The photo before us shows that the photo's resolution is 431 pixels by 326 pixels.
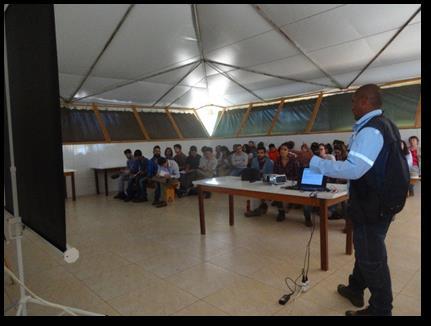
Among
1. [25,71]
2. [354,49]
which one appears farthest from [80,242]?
[354,49]

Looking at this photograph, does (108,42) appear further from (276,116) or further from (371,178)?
(276,116)

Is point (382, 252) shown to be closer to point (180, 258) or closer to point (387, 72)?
point (180, 258)

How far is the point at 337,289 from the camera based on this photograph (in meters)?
2.41

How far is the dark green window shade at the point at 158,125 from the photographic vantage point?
9.16 metres

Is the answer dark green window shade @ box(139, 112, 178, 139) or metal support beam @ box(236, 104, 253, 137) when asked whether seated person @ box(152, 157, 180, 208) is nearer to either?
dark green window shade @ box(139, 112, 178, 139)

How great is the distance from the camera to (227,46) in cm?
540

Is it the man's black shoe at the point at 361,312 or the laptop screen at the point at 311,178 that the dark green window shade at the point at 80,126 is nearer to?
the laptop screen at the point at 311,178

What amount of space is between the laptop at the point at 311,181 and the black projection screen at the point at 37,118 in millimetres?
2400

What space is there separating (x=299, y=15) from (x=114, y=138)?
6.03 m

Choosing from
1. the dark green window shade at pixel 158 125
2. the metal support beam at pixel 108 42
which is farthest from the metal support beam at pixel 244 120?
the metal support beam at pixel 108 42

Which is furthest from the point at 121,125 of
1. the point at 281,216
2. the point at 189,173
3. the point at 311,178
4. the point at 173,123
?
the point at 311,178

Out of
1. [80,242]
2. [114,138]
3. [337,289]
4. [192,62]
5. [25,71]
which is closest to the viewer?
[25,71]

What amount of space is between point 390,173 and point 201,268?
1985 millimetres

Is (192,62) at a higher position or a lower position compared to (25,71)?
higher
